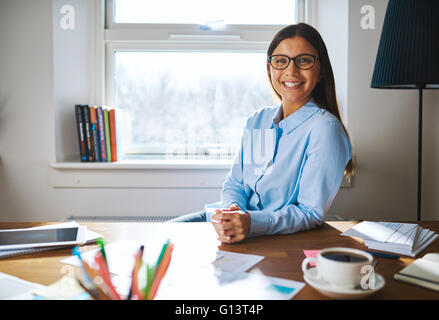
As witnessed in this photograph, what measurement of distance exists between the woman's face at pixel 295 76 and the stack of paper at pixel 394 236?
0.47 metres

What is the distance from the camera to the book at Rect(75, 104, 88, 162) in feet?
6.62

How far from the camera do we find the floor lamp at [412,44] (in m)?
1.38

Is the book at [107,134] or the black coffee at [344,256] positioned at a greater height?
the book at [107,134]

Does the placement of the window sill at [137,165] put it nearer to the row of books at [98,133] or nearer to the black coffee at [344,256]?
the row of books at [98,133]

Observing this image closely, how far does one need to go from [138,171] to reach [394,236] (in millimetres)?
1413

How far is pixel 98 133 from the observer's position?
2049mm

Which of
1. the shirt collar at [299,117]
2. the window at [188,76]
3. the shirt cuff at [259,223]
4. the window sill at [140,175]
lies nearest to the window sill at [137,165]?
the window sill at [140,175]

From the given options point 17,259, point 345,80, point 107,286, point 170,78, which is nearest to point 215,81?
point 170,78

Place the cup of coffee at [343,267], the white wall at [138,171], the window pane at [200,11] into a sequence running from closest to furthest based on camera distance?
the cup of coffee at [343,267]
the white wall at [138,171]
the window pane at [200,11]

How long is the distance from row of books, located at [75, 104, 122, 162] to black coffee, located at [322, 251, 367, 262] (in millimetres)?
1612

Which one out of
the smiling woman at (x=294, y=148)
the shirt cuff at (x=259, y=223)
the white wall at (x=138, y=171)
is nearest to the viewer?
the shirt cuff at (x=259, y=223)

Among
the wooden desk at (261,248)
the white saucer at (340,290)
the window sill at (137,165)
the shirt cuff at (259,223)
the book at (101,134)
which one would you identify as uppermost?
the book at (101,134)

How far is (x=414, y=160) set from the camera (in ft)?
6.58
